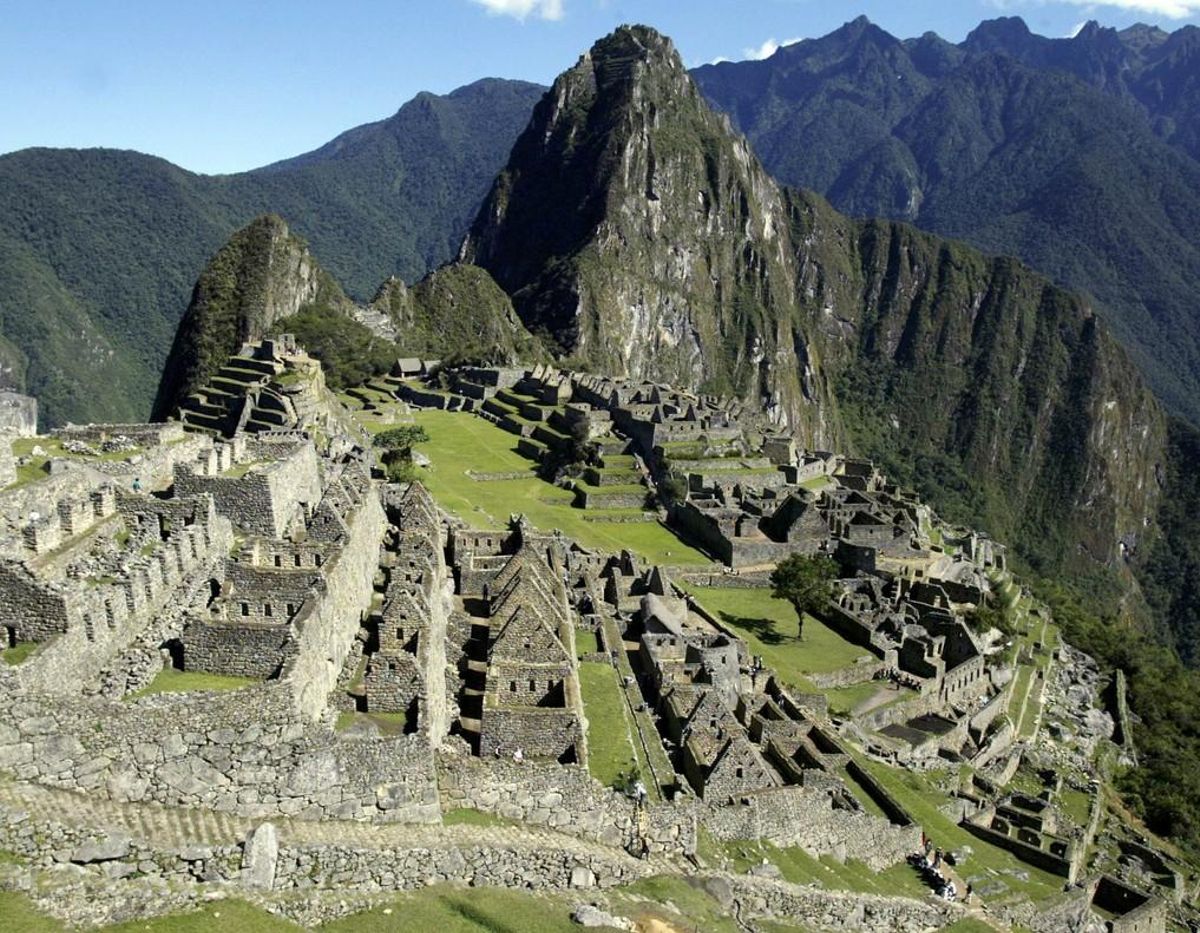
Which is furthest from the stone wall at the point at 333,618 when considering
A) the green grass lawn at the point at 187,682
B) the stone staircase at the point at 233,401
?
the stone staircase at the point at 233,401

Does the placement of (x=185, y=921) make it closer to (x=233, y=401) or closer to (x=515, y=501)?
(x=515, y=501)

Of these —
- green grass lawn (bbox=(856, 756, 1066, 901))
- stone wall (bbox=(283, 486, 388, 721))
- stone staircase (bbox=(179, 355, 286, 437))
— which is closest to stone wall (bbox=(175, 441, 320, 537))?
stone wall (bbox=(283, 486, 388, 721))

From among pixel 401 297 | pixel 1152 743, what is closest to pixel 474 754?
pixel 1152 743

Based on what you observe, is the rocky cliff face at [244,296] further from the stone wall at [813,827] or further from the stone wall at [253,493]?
the stone wall at [813,827]

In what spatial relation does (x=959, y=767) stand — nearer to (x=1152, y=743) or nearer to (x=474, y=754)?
(x=474, y=754)

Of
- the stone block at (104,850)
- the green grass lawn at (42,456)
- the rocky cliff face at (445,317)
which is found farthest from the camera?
the rocky cliff face at (445,317)

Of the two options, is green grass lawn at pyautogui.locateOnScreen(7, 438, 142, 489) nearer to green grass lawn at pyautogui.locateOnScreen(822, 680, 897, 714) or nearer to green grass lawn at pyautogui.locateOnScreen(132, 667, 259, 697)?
green grass lawn at pyautogui.locateOnScreen(132, 667, 259, 697)

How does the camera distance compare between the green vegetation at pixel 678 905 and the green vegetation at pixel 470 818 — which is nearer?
the green vegetation at pixel 678 905
